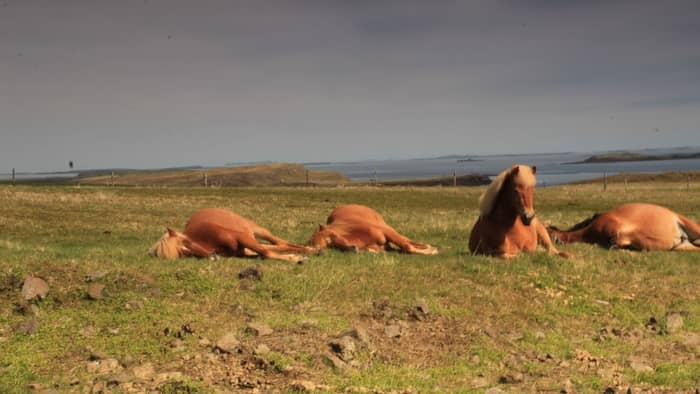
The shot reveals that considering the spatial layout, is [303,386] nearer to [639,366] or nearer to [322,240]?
[639,366]

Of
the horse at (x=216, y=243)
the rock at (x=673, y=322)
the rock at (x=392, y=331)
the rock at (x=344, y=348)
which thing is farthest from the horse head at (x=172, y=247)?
the rock at (x=673, y=322)

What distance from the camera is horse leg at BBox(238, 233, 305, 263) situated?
10.5 m

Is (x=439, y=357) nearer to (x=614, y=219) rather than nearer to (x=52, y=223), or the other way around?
(x=614, y=219)

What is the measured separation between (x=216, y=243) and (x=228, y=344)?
456cm

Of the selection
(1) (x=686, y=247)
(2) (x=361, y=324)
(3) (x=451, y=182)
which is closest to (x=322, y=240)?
(2) (x=361, y=324)

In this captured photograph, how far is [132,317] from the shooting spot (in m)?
7.16

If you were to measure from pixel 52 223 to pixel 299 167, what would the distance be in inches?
3405

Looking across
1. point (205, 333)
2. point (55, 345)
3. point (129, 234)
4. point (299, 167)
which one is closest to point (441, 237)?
point (129, 234)

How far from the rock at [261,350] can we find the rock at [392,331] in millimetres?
1536

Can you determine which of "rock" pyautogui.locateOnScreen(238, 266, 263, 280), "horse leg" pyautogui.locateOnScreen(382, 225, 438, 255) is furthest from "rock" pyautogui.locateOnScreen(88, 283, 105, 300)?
"horse leg" pyautogui.locateOnScreen(382, 225, 438, 255)

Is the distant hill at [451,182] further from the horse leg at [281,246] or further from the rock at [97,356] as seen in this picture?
the rock at [97,356]

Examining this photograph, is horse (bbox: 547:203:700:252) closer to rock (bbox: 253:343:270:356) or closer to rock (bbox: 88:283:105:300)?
rock (bbox: 253:343:270:356)

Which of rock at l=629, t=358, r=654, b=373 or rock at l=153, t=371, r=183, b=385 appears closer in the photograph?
rock at l=153, t=371, r=183, b=385

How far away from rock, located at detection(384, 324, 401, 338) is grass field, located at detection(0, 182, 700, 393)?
55 millimetres
